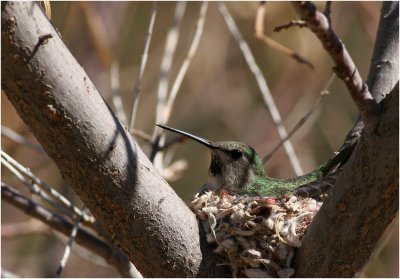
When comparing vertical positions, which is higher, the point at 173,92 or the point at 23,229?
the point at 173,92

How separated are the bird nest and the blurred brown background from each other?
7.83ft

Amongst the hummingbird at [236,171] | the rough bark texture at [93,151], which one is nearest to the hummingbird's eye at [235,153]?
the hummingbird at [236,171]

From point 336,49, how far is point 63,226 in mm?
2181

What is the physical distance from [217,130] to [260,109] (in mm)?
458

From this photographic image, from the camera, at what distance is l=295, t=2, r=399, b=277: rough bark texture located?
212 cm

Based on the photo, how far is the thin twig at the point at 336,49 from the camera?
5.70 feet

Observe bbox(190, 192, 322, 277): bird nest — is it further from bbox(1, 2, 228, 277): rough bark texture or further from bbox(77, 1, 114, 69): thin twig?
bbox(77, 1, 114, 69): thin twig

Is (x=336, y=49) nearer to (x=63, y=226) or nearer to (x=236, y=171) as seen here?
(x=63, y=226)

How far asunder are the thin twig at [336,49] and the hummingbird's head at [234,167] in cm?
218

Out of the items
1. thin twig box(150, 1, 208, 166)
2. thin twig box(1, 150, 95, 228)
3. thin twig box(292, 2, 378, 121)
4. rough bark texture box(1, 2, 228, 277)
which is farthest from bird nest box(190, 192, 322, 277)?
thin twig box(292, 2, 378, 121)

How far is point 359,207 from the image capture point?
2250mm

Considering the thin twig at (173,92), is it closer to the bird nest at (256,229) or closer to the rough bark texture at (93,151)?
the bird nest at (256,229)

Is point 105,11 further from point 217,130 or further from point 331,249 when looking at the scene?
point 331,249

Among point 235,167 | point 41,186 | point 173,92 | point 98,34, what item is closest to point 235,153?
point 235,167
